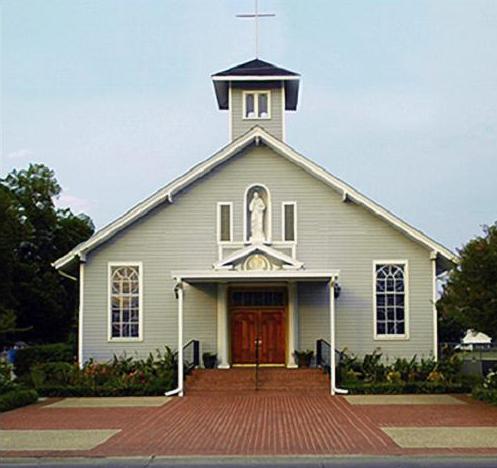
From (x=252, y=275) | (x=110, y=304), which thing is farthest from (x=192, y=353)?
(x=252, y=275)

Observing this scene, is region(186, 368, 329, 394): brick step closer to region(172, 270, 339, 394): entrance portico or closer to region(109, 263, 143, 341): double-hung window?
region(172, 270, 339, 394): entrance portico

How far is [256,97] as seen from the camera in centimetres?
3081

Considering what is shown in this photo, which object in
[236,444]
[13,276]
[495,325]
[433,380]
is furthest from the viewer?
[13,276]

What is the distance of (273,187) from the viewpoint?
28.6 m

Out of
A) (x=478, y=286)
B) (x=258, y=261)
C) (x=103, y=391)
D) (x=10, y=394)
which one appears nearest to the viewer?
(x=478, y=286)

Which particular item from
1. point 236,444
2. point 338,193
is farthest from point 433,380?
point 236,444

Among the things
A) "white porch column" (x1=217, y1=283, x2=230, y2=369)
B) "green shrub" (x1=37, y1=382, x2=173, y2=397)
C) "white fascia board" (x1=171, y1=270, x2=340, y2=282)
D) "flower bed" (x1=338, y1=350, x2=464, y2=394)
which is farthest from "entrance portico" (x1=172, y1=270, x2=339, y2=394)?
"green shrub" (x1=37, y1=382, x2=173, y2=397)

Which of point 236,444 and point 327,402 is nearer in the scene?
point 236,444

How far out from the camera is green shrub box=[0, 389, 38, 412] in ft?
71.3

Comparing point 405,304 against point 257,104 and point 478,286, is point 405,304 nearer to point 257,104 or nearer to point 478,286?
point 478,286

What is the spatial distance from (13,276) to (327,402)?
2436 cm

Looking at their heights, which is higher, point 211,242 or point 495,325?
point 211,242

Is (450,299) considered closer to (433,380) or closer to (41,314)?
(433,380)

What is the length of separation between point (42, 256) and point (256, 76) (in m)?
20.6
